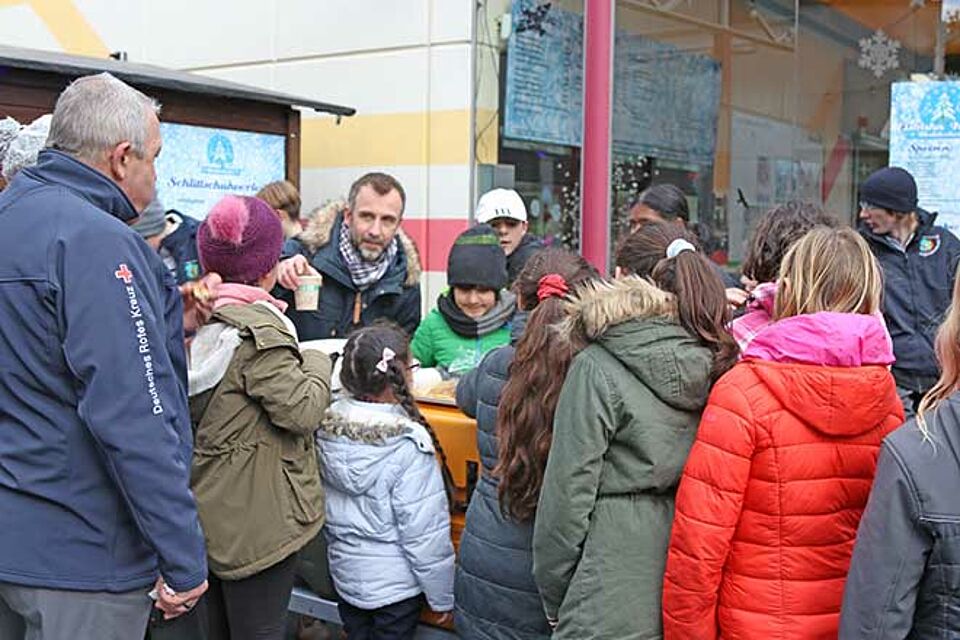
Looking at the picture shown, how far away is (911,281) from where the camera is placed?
16.1 feet

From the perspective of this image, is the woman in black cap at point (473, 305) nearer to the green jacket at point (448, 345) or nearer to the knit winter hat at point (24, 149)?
the green jacket at point (448, 345)

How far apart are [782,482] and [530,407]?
0.75 m

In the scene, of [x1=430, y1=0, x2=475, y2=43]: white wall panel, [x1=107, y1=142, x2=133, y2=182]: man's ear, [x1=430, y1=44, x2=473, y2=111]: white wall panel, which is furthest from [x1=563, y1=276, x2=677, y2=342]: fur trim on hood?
[x1=430, y1=0, x2=475, y2=43]: white wall panel

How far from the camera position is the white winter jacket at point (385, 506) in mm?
3631

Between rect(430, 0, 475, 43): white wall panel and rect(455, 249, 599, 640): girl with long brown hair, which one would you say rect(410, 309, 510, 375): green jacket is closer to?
rect(455, 249, 599, 640): girl with long brown hair

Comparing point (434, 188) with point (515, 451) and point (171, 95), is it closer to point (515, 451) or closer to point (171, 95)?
point (171, 95)

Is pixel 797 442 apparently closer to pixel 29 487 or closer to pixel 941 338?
pixel 941 338

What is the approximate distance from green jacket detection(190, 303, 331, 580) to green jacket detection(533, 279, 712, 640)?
2.96 ft

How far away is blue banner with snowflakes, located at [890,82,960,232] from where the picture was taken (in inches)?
252

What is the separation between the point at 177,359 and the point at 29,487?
0.46 metres

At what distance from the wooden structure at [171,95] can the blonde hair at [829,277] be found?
165 inches

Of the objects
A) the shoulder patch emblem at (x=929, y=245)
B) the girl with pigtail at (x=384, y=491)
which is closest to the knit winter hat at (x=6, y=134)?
the girl with pigtail at (x=384, y=491)

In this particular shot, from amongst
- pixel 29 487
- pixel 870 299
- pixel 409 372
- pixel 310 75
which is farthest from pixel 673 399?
pixel 310 75

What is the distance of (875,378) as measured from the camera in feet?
8.52
